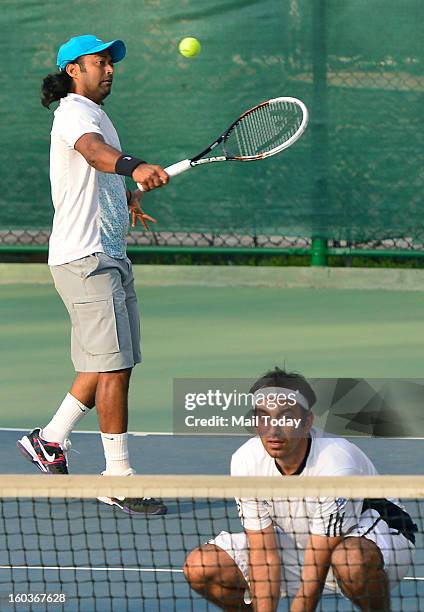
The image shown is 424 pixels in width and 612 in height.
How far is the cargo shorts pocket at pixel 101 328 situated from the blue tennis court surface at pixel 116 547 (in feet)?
1.85

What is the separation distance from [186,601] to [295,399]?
31.1 inches

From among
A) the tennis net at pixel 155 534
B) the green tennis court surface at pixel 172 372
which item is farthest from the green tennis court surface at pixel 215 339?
the tennis net at pixel 155 534

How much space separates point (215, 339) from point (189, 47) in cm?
266

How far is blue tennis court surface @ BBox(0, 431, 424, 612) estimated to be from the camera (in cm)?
470

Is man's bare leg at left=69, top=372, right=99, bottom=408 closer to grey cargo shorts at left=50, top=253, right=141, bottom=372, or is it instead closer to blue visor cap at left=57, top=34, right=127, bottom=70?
grey cargo shorts at left=50, top=253, right=141, bottom=372

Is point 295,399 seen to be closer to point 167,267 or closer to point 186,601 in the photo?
point 186,601

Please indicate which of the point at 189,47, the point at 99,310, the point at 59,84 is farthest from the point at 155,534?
the point at 189,47

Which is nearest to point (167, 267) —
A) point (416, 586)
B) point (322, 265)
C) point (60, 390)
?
point (322, 265)

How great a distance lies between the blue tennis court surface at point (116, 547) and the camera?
15.4 ft

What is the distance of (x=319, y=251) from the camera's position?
11625 millimetres

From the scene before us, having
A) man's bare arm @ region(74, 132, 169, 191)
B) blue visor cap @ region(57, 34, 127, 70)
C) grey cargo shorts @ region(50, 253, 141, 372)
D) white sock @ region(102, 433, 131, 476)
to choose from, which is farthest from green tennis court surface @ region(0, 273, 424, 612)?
blue visor cap @ region(57, 34, 127, 70)

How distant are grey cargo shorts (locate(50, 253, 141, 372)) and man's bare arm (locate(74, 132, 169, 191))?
0.42 meters

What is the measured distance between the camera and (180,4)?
1163cm

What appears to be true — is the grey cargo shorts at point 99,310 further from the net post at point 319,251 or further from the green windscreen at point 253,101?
the net post at point 319,251
